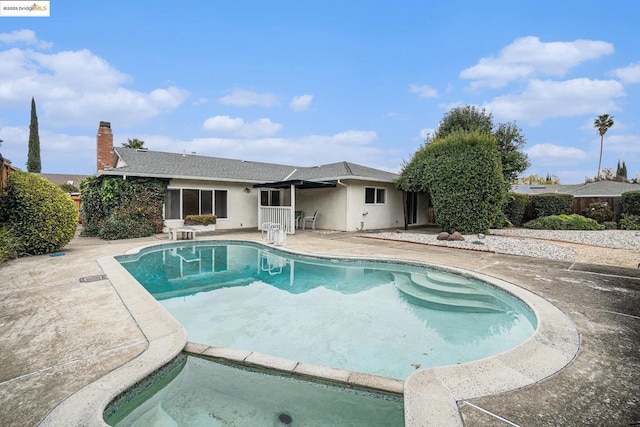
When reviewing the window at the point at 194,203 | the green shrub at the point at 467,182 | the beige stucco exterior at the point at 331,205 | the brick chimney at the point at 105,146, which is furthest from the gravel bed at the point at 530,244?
the brick chimney at the point at 105,146

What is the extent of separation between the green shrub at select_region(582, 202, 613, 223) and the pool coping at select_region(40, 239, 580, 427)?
17.0 m

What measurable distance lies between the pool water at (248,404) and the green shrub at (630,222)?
18624 millimetres

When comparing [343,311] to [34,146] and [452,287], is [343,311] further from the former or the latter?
[34,146]

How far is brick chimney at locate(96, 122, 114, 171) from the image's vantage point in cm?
1556

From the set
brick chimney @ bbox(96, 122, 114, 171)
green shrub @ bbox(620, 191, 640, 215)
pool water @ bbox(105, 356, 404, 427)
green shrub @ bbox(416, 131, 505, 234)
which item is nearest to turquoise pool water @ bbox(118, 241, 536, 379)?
pool water @ bbox(105, 356, 404, 427)

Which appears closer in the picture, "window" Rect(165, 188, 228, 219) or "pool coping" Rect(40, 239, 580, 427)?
"pool coping" Rect(40, 239, 580, 427)

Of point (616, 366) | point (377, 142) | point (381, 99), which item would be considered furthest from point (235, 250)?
point (377, 142)

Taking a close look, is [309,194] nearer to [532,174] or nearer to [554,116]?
[554,116]

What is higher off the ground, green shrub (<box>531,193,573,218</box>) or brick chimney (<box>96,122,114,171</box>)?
brick chimney (<box>96,122,114,171</box>)

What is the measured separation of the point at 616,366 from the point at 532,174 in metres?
51.1

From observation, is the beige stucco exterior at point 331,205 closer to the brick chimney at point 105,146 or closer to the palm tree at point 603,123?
the brick chimney at point 105,146

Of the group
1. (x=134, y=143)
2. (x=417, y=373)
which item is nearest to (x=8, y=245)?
(x=417, y=373)

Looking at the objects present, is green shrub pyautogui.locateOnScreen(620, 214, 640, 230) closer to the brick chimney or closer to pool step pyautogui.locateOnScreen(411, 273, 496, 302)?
pool step pyautogui.locateOnScreen(411, 273, 496, 302)

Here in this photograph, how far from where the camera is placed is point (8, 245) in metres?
7.64
